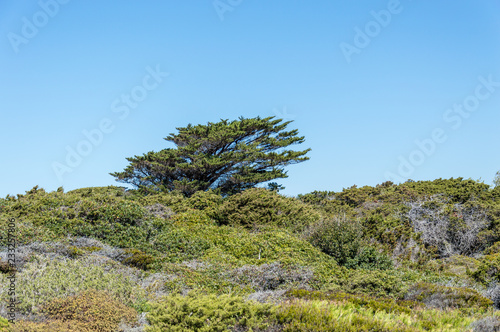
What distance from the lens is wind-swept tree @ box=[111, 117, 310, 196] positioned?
21875 millimetres

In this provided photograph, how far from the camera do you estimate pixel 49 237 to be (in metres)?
11.2

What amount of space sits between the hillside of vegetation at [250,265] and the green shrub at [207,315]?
0.05 feet

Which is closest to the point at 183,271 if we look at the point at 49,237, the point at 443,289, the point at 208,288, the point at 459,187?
the point at 208,288

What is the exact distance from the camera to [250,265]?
10039 millimetres

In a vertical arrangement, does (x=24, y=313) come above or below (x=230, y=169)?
below

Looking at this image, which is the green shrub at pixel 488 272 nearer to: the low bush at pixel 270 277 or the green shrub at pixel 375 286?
the green shrub at pixel 375 286

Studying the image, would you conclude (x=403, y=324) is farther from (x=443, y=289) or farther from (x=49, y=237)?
(x=49, y=237)

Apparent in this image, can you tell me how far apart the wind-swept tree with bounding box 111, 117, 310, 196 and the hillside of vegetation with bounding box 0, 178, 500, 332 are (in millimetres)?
3842

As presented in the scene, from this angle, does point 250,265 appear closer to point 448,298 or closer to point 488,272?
point 448,298

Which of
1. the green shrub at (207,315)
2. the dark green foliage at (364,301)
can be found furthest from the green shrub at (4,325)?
the dark green foliage at (364,301)

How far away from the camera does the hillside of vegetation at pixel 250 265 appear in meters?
5.56

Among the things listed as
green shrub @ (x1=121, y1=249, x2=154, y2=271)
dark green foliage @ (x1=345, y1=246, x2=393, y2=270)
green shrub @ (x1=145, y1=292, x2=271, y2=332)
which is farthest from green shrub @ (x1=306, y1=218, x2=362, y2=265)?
green shrub @ (x1=145, y1=292, x2=271, y2=332)

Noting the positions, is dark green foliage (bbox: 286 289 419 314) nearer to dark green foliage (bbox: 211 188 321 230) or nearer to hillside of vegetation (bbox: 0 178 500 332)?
hillside of vegetation (bbox: 0 178 500 332)

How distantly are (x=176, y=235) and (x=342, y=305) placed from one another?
7.23 meters
